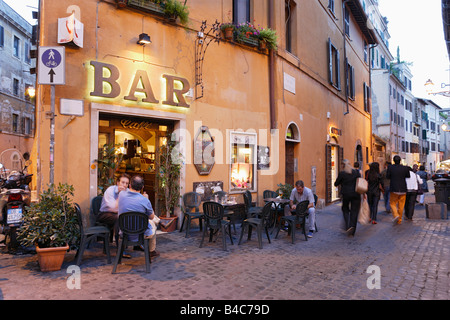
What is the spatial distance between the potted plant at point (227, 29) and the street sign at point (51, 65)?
4.57m

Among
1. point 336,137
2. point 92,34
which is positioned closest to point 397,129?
point 336,137

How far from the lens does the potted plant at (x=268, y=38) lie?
9273 mm

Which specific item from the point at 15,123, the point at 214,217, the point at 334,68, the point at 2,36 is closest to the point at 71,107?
the point at 214,217

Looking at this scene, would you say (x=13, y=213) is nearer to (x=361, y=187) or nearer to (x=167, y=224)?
(x=167, y=224)

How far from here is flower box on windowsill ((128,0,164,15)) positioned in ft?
22.2

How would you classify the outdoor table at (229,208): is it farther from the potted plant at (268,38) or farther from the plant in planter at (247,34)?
the potted plant at (268,38)

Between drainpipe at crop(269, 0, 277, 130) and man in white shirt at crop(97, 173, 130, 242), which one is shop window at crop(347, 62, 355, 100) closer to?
drainpipe at crop(269, 0, 277, 130)

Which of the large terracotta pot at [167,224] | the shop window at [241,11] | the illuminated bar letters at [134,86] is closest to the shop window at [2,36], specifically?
the shop window at [241,11]

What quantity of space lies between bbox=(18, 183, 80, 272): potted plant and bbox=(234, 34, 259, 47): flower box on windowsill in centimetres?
621

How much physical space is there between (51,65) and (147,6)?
2815 millimetres

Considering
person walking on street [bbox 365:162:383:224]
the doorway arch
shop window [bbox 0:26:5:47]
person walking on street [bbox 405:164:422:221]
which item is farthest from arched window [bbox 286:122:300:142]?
shop window [bbox 0:26:5:47]

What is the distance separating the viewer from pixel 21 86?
77.3 feet

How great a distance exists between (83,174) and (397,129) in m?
34.5
